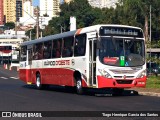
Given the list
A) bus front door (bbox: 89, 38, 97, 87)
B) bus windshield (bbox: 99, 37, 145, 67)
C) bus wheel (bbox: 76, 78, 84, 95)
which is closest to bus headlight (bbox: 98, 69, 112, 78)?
bus windshield (bbox: 99, 37, 145, 67)

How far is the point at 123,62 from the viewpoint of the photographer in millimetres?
20766

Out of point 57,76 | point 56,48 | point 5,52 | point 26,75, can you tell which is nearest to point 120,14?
point 26,75

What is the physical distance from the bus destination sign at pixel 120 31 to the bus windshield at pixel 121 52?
0.84 ft

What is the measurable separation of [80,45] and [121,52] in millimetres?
2289

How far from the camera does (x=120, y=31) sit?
21.3 metres

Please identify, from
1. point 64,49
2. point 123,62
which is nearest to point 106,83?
point 123,62

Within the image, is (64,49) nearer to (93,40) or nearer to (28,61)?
(93,40)

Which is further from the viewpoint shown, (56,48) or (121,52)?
(56,48)

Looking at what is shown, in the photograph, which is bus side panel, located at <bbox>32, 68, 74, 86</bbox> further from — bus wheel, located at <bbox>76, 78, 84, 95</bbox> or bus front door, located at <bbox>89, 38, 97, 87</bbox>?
bus front door, located at <bbox>89, 38, 97, 87</bbox>

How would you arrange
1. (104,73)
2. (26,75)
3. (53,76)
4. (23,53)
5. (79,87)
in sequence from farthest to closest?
(23,53) → (26,75) → (53,76) → (79,87) → (104,73)

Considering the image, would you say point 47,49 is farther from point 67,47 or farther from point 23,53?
point 23,53

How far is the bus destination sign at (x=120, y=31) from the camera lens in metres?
21.0

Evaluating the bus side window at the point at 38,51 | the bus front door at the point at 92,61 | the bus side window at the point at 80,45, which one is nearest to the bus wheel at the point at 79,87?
the bus front door at the point at 92,61

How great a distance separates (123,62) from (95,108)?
18.7ft
